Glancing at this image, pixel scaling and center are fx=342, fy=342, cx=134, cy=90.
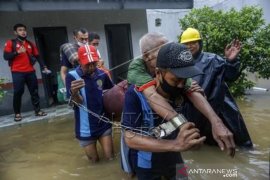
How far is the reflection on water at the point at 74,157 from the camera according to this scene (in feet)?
13.3

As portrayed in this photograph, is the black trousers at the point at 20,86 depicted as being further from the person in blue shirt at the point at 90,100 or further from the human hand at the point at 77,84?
the human hand at the point at 77,84

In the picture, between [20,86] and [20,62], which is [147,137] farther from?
[20,62]

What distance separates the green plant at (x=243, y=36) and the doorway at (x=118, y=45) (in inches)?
120

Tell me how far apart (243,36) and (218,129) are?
17.8ft

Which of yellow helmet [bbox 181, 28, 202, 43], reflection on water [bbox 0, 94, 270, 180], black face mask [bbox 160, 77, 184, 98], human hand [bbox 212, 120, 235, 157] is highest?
yellow helmet [bbox 181, 28, 202, 43]

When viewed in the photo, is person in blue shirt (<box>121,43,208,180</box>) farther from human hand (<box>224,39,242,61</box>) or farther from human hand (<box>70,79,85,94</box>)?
human hand (<box>224,39,242,61</box>)

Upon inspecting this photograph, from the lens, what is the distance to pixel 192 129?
1984 millimetres

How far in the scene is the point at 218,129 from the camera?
2.30m

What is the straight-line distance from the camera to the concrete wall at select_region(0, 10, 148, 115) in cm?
799

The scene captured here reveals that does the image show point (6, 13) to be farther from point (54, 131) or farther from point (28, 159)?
point (28, 159)

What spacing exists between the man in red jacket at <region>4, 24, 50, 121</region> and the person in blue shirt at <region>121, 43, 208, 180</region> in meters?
5.18

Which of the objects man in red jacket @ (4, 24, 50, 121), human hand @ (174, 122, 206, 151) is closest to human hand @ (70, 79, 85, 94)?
human hand @ (174, 122, 206, 151)

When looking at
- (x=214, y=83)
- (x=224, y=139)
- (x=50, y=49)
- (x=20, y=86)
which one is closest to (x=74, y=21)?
(x=50, y=49)

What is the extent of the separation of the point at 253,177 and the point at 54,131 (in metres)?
3.98
